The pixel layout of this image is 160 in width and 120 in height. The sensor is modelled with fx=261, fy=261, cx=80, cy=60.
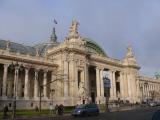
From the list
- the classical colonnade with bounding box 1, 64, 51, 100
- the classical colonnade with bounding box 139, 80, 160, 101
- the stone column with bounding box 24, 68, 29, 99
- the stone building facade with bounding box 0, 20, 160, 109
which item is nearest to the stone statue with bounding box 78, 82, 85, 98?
the stone building facade with bounding box 0, 20, 160, 109

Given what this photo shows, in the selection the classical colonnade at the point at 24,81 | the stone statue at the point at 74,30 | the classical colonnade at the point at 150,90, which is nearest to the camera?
the classical colonnade at the point at 24,81

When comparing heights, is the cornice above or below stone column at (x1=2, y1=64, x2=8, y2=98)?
above

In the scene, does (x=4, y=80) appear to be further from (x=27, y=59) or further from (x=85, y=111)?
(x=85, y=111)

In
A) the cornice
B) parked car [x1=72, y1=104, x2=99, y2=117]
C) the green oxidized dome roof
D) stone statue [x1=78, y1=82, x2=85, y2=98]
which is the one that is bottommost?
parked car [x1=72, y1=104, x2=99, y2=117]

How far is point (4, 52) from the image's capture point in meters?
75.0

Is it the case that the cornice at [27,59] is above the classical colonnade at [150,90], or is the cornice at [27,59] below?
above

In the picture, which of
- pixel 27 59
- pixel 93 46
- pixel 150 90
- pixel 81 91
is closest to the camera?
pixel 27 59

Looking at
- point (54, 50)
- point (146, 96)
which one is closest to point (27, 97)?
point (54, 50)

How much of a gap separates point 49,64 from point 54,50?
600cm

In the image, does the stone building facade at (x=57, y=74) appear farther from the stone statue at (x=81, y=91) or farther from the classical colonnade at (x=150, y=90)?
the classical colonnade at (x=150, y=90)

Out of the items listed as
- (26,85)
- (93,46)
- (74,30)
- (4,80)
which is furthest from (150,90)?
(4,80)

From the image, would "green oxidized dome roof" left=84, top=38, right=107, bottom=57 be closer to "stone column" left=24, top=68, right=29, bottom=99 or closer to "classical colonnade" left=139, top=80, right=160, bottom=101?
"classical colonnade" left=139, top=80, right=160, bottom=101

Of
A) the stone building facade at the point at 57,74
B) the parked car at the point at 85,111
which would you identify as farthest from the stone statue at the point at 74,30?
the parked car at the point at 85,111

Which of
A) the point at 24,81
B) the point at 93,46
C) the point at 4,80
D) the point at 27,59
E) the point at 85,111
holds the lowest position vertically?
the point at 85,111
